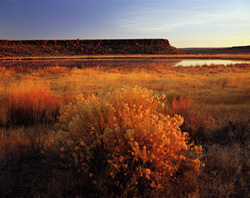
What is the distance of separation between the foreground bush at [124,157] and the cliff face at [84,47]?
73399mm

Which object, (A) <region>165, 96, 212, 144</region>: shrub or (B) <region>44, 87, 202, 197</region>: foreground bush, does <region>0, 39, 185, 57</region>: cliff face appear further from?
(B) <region>44, 87, 202, 197</region>: foreground bush

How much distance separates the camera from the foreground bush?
309cm

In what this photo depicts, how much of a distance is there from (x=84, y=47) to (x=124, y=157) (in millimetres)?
84264

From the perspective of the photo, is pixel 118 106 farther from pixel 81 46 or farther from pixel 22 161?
pixel 81 46

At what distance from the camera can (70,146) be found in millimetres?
3494

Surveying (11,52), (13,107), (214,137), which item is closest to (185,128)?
(214,137)

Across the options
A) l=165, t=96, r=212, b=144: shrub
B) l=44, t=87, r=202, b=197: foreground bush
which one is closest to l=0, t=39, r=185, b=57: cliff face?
l=165, t=96, r=212, b=144: shrub

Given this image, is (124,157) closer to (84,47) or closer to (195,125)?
(195,125)

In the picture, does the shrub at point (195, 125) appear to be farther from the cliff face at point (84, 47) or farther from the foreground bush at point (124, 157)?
the cliff face at point (84, 47)

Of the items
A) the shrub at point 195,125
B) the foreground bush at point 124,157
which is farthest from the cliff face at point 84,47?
the foreground bush at point 124,157

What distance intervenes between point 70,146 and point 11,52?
75.4 meters

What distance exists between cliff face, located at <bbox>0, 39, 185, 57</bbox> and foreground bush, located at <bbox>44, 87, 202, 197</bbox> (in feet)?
241

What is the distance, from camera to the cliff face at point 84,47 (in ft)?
246

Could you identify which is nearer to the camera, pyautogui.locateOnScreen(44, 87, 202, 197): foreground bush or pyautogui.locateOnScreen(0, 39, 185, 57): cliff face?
pyautogui.locateOnScreen(44, 87, 202, 197): foreground bush
